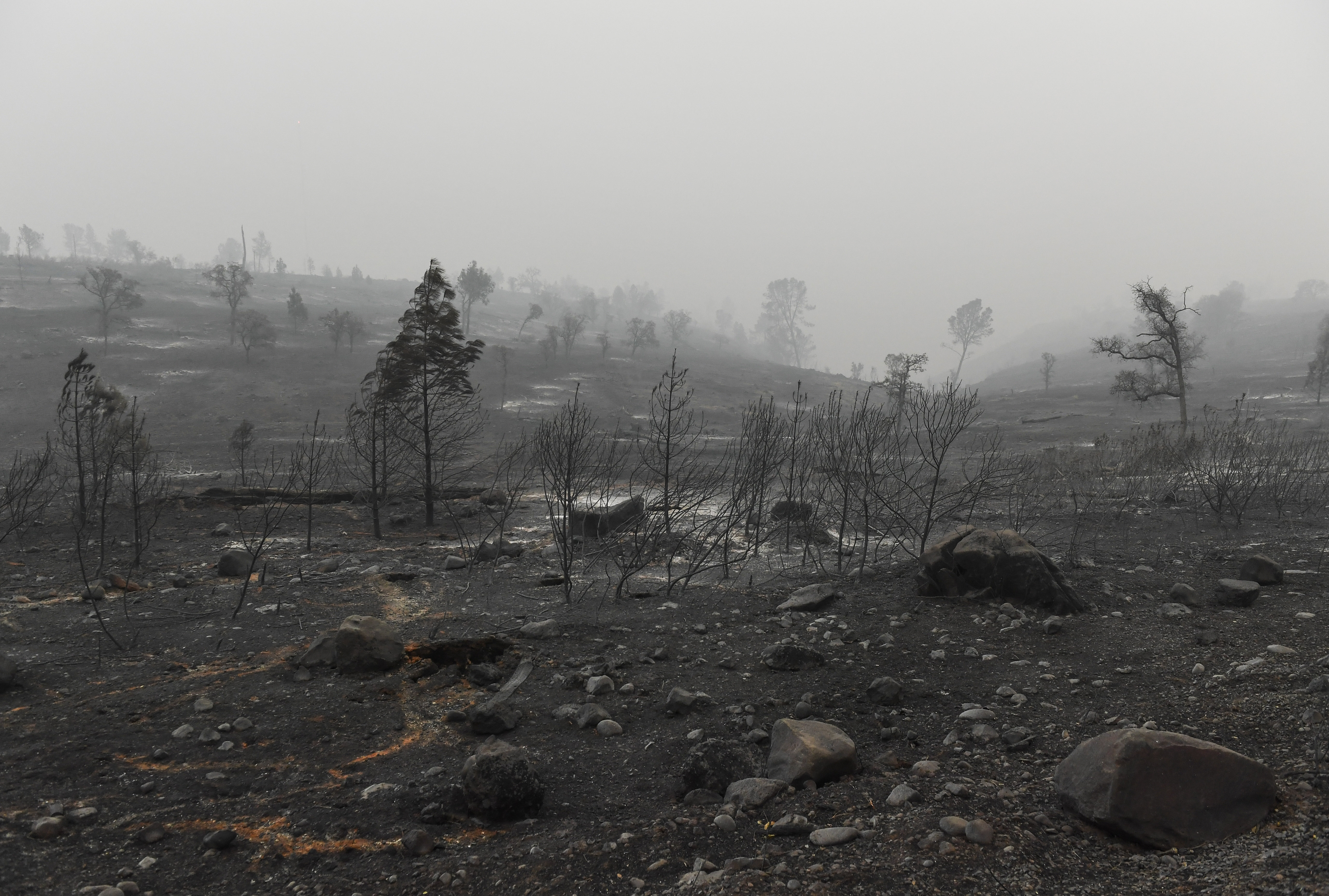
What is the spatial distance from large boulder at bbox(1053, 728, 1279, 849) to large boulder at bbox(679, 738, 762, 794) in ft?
5.94

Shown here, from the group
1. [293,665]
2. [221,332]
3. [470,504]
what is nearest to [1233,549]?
[293,665]

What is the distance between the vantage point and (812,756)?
3.83 meters

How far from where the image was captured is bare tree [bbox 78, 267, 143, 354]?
185 feet

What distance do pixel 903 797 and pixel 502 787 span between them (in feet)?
7.79

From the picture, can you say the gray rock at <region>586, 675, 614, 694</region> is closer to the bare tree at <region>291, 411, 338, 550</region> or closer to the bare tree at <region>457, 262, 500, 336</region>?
the bare tree at <region>291, 411, 338, 550</region>

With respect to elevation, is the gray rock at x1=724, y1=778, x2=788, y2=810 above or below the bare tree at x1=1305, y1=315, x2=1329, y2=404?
below

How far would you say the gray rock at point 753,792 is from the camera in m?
3.59

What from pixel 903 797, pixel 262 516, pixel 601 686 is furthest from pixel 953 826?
pixel 262 516

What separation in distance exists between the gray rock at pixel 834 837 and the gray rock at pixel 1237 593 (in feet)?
20.5

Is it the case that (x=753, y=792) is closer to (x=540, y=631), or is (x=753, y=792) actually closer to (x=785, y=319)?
(x=540, y=631)

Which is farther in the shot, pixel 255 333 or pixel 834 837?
pixel 255 333

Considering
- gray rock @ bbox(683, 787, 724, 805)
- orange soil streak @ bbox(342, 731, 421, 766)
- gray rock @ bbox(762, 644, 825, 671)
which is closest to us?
gray rock @ bbox(683, 787, 724, 805)

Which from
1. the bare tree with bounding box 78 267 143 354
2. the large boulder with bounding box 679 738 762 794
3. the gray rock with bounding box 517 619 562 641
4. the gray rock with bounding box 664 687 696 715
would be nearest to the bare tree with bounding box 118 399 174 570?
the gray rock with bounding box 517 619 562 641

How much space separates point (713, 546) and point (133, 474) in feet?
33.5
